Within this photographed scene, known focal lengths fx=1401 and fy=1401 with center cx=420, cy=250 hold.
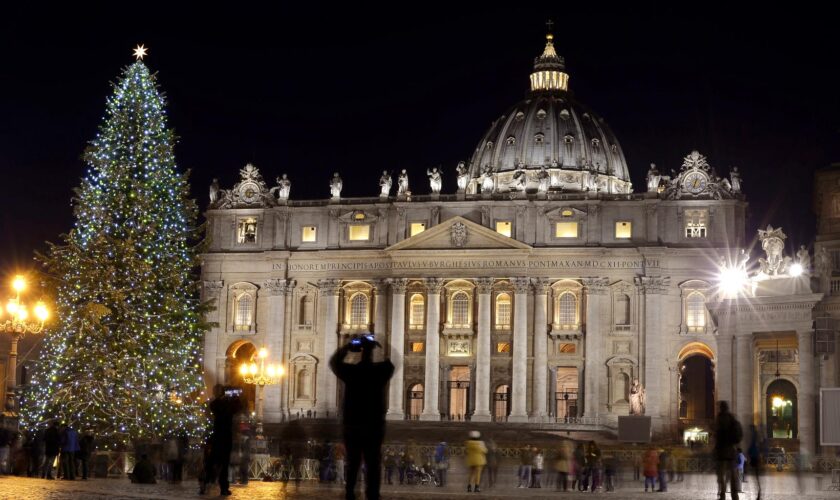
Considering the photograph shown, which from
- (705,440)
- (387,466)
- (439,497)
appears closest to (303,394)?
(705,440)

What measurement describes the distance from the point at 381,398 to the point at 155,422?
2361cm

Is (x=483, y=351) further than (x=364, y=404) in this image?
Yes

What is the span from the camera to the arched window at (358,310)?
3465 inches

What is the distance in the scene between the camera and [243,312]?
90.7m

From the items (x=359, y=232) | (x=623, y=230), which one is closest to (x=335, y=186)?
(x=359, y=232)

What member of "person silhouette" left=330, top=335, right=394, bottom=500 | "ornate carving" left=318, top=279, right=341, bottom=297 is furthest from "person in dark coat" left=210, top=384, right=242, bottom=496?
"ornate carving" left=318, top=279, right=341, bottom=297

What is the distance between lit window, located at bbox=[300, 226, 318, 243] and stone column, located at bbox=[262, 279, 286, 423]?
310 centimetres

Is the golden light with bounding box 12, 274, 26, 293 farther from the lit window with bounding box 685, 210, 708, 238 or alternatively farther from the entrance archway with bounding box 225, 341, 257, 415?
the lit window with bounding box 685, 210, 708, 238

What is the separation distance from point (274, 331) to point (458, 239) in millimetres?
13243

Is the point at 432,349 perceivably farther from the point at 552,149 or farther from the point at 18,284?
the point at 18,284

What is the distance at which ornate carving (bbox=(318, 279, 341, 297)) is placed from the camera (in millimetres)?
87938

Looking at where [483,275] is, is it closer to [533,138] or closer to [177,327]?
[533,138]

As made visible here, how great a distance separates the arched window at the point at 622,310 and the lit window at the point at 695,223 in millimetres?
5343

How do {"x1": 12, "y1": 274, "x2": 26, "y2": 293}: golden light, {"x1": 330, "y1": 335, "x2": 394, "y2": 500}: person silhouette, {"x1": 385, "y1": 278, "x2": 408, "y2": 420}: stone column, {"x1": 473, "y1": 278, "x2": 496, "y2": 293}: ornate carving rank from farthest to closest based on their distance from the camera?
{"x1": 385, "y1": 278, "x2": 408, "y2": 420}: stone column, {"x1": 473, "y1": 278, "x2": 496, "y2": 293}: ornate carving, {"x1": 12, "y1": 274, "x2": 26, "y2": 293}: golden light, {"x1": 330, "y1": 335, "x2": 394, "y2": 500}: person silhouette
